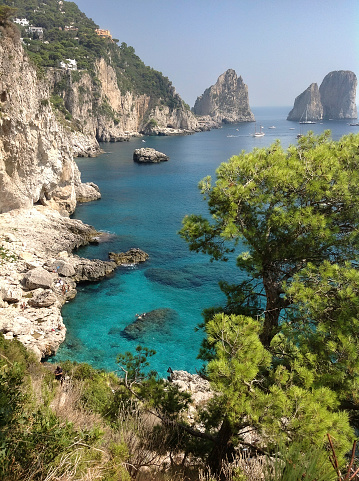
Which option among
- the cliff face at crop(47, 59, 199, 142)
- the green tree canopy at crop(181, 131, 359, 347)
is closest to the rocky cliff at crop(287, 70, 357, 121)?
the cliff face at crop(47, 59, 199, 142)

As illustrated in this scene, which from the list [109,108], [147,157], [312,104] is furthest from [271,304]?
[312,104]

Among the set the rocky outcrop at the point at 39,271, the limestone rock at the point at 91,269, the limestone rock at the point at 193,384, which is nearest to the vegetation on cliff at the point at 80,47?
the rocky outcrop at the point at 39,271

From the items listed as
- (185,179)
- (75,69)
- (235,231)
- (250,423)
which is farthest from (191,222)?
(75,69)

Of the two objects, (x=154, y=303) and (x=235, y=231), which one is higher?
(x=235, y=231)

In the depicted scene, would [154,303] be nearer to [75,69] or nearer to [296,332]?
[296,332]

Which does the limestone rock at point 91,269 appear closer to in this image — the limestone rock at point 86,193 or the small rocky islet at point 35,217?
the small rocky islet at point 35,217

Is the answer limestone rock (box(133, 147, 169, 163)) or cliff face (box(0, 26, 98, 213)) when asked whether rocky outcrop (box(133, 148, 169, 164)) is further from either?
cliff face (box(0, 26, 98, 213))

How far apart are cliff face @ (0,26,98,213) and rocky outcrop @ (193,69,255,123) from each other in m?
145

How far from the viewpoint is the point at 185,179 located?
57.2 metres

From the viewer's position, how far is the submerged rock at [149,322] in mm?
19636

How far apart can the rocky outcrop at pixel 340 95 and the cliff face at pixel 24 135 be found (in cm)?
17524

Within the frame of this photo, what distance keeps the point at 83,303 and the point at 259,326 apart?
18.3 metres

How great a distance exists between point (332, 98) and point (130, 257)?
601ft

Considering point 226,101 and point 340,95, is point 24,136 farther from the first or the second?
point 340,95
